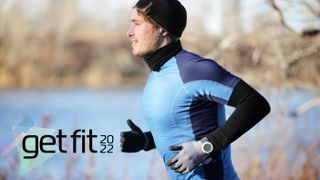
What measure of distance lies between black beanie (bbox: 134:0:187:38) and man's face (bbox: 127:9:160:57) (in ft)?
0.09

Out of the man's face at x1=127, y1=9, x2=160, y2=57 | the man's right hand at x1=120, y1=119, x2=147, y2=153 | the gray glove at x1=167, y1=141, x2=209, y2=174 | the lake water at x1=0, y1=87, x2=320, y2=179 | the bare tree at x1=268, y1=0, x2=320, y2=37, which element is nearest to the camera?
the gray glove at x1=167, y1=141, x2=209, y2=174

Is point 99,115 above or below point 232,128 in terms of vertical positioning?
above

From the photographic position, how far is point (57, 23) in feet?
71.1

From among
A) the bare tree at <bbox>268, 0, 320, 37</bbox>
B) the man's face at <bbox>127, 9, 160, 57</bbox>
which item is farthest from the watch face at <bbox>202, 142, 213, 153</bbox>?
the bare tree at <bbox>268, 0, 320, 37</bbox>

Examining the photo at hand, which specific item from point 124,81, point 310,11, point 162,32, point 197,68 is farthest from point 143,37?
point 124,81

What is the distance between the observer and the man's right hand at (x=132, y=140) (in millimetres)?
2240

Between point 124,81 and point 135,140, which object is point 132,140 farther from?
point 124,81

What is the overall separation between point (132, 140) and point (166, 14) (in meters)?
0.49

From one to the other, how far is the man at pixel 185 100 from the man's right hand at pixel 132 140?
0.56 feet

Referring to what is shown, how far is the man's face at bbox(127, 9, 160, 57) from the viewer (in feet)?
6.70

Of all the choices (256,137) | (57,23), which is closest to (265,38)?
(256,137)

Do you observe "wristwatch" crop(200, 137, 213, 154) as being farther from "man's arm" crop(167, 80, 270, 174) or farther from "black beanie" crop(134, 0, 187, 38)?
"black beanie" crop(134, 0, 187, 38)

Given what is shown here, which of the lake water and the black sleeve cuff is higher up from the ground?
the lake water

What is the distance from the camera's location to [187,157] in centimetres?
187
